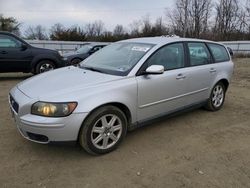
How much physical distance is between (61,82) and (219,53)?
3500 mm

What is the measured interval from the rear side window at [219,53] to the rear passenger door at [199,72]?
20 cm

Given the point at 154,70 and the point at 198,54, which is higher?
the point at 198,54

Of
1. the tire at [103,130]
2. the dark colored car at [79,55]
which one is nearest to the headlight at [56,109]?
the tire at [103,130]

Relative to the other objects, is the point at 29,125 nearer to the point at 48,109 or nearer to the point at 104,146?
the point at 48,109

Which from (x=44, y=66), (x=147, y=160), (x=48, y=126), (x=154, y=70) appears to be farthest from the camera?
(x=44, y=66)

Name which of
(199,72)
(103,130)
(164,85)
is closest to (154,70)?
(164,85)

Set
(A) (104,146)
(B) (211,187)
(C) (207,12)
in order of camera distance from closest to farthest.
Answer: (B) (211,187)
(A) (104,146)
(C) (207,12)

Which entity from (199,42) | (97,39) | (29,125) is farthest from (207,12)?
(29,125)

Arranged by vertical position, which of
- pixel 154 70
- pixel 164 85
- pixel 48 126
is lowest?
pixel 48 126

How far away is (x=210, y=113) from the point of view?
575 cm

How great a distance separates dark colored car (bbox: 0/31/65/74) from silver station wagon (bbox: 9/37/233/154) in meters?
5.26

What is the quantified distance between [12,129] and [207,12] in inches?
1935

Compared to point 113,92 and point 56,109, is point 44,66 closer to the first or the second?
point 113,92

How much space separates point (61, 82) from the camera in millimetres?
A: 3877
